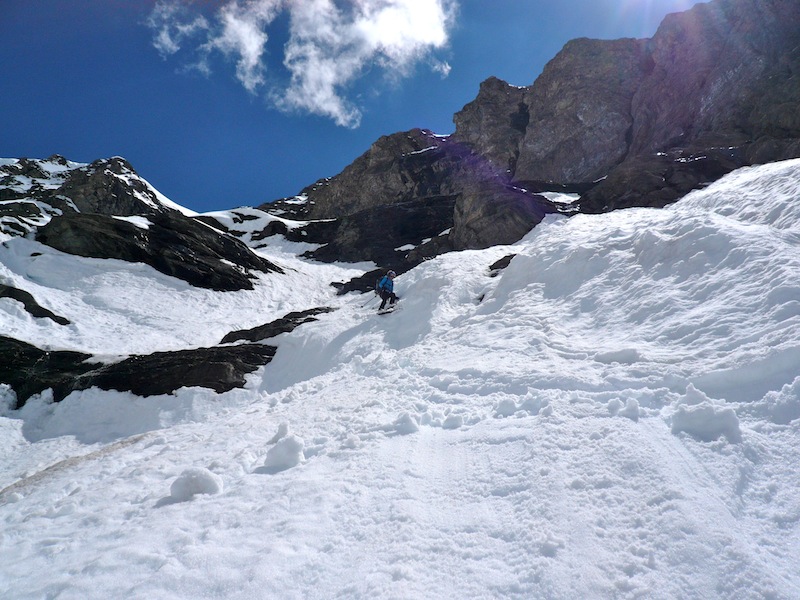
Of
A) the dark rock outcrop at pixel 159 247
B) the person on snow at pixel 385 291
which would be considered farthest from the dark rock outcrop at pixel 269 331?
the dark rock outcrop at pixel 159 247

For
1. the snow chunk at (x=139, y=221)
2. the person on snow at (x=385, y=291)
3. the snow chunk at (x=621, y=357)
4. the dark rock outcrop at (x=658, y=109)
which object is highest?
the dark rock outcrop at (x=658, y=109)

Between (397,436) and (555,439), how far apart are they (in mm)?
2586

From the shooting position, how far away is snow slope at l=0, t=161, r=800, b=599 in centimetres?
411

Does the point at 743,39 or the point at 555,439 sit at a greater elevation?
the point at 743,39

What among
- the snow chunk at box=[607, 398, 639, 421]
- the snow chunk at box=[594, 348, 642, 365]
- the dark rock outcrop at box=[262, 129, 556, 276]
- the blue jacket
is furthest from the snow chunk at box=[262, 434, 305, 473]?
the dark rock outcrop at box=[262, 129, 556, 276]

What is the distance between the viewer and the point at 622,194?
103 ft

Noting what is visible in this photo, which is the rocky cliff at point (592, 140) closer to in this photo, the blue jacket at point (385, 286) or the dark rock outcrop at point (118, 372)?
the blue jacket at point (385, 286)

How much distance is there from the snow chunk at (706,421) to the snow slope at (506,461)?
0.07 ft

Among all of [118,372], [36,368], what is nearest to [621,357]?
[118,372]

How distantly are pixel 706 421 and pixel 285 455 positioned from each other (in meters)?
5.95

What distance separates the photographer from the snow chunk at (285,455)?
6789 mm

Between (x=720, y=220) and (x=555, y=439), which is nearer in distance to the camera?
(x=555, y=439)

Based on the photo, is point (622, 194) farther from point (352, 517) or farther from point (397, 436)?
point (352, 517)

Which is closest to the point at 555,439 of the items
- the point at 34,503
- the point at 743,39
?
the point at 34,503
